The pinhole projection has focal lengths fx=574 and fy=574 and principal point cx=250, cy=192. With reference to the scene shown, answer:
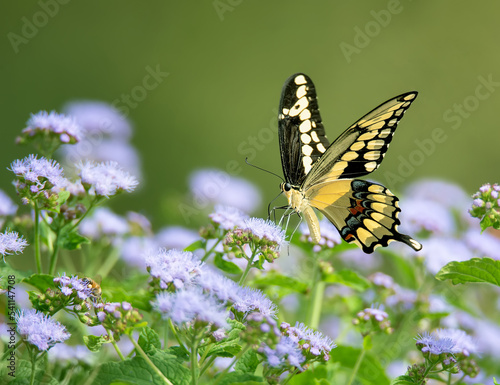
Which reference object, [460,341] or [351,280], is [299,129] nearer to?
[351,280]

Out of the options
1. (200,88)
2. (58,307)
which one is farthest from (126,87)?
(58,307)

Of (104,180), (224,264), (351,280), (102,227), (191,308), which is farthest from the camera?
(102,227)

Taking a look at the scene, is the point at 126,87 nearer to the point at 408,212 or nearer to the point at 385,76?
the point at 385,76

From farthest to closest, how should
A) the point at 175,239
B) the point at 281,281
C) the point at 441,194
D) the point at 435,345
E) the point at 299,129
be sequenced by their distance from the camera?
the point at 441,194 → the point at 175,239 → the point at 299,129 → the point at 281,281 → the point at 435,345

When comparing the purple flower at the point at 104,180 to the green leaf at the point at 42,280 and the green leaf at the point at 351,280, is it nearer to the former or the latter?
the green leaf at the point at 42,280

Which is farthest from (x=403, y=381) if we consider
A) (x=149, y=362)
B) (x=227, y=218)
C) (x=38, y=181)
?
(x=38, y=181)

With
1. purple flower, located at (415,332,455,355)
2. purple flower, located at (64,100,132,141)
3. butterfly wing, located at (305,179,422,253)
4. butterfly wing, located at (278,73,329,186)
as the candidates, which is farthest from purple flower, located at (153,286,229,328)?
purple flower, located at (64,100,132,141)
